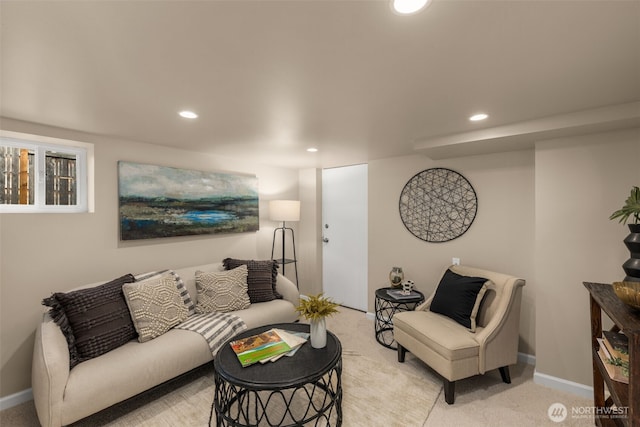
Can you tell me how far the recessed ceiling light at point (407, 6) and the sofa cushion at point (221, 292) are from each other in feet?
9.05

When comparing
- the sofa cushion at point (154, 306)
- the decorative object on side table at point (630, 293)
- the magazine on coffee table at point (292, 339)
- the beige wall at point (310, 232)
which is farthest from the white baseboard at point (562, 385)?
the sofa cushion at point (154, 306)

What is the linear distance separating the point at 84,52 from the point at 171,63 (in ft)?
1.17

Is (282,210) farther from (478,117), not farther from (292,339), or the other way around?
(478,117)

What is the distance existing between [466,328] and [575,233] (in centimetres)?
117

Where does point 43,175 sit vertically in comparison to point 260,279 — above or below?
above

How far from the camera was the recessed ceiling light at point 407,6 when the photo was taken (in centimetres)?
94

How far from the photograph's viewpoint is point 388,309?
3.57 meters

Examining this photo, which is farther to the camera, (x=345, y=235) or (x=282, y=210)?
(x=345, y=235)

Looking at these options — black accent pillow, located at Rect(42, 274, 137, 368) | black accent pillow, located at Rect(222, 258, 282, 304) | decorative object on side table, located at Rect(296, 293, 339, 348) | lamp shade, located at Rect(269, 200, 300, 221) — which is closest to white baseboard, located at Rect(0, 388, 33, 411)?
black accent pillow, located at Rect(42, 274, 137, 368)

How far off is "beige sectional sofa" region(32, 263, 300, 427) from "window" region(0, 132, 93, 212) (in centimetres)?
93

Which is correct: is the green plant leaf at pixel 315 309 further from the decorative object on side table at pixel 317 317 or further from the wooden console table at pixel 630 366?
the wooden console table at pixel 630 366

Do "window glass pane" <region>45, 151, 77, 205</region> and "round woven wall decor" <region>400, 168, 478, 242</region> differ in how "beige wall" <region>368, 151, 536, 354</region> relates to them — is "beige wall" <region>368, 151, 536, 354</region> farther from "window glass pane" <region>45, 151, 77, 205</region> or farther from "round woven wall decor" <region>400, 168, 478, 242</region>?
"window glass pane" <region>45, 151, 77, 205</region>

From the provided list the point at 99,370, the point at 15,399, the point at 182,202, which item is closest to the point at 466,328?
the point at 99,370

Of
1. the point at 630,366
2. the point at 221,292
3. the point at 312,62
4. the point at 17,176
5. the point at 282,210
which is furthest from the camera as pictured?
the point at 282,210
